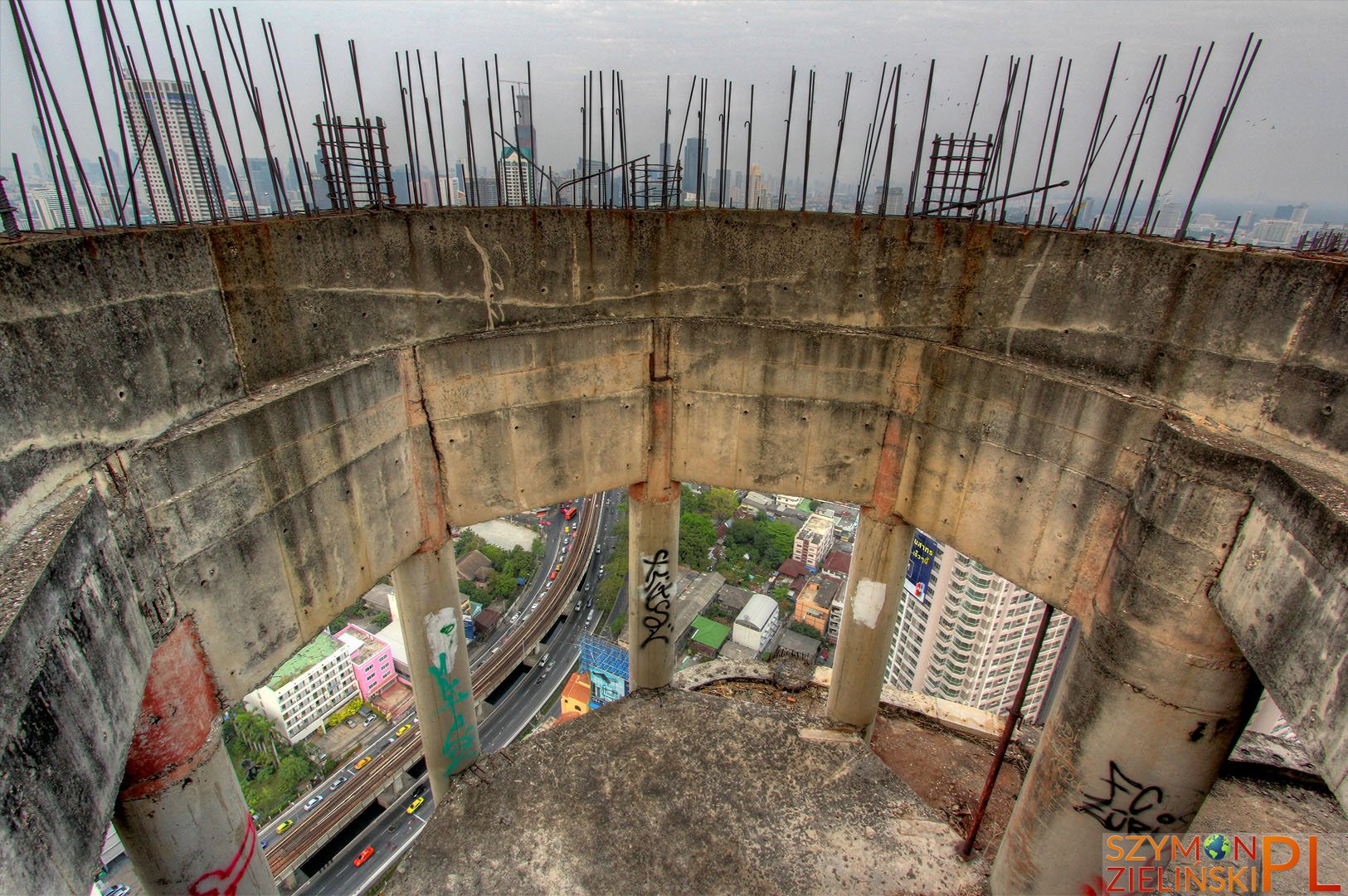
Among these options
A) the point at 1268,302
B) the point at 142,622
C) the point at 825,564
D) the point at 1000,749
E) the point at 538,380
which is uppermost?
the point at 1268,302

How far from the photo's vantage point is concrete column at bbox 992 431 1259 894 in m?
7.04

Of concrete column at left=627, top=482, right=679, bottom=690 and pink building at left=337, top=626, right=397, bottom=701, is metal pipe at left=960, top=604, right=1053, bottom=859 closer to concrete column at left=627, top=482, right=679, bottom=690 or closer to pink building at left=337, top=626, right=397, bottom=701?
concrete column at left=627, top=482, right=679, bottom=690

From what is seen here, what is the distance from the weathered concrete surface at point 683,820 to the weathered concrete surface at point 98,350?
22.2 ft

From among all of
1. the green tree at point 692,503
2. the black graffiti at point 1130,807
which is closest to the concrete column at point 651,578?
the black graffiti at point 1130,807

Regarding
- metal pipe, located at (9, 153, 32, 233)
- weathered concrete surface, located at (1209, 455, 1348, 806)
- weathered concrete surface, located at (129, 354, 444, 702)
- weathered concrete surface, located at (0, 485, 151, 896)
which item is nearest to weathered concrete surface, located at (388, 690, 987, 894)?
weathered concrete surface, located at (129, 354, 444, 702)

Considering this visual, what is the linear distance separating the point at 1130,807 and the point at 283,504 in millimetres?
10636

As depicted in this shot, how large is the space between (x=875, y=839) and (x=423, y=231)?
10924 millimetres

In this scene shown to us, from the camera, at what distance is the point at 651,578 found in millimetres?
12156

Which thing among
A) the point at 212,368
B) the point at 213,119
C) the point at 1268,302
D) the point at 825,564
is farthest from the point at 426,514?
the point at 825,564

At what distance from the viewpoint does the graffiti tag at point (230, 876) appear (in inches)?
306

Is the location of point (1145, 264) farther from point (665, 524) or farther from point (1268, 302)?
point (665, 524)

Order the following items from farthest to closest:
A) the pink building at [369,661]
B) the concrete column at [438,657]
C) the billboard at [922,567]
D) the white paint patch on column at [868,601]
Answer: the pink building at [369,661], the billboard at [922,567], the white paint patch on column at [868,601], the concrete column at [438,657]

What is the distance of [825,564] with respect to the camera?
222 ft

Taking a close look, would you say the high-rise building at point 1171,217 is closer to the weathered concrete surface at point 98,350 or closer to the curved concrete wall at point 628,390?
the curved concrete wall at point 628,390
